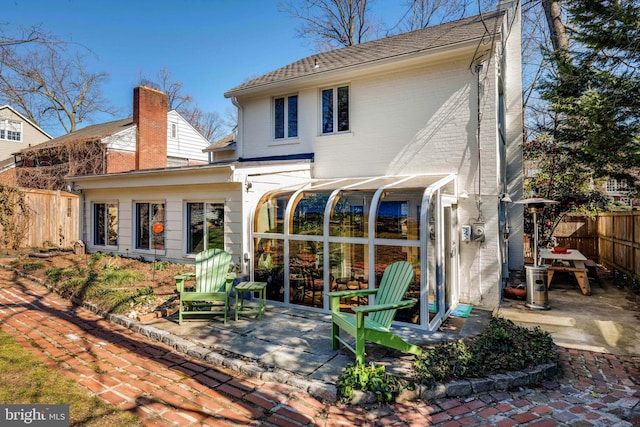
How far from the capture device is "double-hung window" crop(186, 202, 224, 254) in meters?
8.93

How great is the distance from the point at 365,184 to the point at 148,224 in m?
6.96

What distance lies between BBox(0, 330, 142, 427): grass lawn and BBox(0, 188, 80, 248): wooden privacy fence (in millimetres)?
10531

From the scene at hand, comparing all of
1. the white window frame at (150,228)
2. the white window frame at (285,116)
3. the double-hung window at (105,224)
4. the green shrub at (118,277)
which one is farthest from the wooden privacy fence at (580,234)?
the double-hung window at (105,224)

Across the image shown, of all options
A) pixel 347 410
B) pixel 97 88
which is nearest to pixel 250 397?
pixel 347 410

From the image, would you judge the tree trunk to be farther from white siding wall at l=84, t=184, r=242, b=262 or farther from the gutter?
white siding wall at l=84, t=184, r=242, b=262

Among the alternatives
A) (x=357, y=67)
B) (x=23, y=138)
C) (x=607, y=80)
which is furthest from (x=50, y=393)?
(x=23, y=138)

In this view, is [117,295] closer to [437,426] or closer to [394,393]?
[394,393]

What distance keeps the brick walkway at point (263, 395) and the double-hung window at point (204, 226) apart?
13.5 ft

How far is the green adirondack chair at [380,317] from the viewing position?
4.15 meters

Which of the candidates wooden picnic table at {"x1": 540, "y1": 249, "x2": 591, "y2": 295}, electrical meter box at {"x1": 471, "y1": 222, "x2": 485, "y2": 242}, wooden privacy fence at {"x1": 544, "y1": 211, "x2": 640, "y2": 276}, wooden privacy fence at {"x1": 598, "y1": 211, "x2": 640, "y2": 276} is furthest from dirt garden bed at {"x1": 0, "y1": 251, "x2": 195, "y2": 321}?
wooden privacy fence at {"x1": 544, "y1": 211, "x2": 640, "y2": 276}

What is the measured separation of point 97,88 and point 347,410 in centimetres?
3039

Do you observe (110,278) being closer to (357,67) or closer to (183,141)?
(357,67)

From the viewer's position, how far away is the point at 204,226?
30.2ft

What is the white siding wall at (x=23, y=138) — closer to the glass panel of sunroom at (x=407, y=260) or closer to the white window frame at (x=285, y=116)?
the white window frame at (x=285, y=116)
